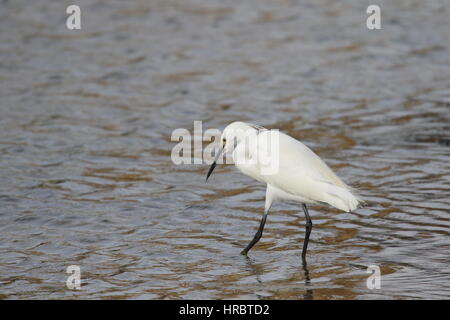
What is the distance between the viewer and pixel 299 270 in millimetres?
6551

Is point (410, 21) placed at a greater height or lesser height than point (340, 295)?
greater

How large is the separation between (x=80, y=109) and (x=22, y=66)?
2.32 meters

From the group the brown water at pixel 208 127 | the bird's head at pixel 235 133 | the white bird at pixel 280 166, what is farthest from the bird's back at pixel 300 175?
the brown water at pixel 208 127

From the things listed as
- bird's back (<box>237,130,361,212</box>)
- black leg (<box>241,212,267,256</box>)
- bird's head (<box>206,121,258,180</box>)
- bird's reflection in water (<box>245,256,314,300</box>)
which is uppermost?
bird's head (<box>206,121,258,180</box>)

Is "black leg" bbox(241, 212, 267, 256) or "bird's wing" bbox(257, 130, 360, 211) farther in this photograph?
"black leg" bbox(241, 212, 267, 256)

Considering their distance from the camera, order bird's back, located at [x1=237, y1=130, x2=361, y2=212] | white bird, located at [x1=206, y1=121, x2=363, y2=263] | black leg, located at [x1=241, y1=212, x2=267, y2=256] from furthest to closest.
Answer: black leg, located at [x1=241, y1=212, x2=267, y2=256]
white bird, located at [x1=206, y1=121, x2=363, y2=263]
bird's back, located at [x1=237, y1=130, x2=361, y2=212]

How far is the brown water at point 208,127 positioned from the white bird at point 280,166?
1.70 feet

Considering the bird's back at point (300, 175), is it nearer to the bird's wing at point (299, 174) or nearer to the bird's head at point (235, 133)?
the bird's wing at point (299, 174)

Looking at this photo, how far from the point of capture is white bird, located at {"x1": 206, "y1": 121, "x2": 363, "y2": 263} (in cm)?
671

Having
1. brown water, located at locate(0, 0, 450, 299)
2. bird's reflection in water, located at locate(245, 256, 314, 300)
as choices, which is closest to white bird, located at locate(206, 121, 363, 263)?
bird's reflection in water, located at locate(245, 256, 314, 300)

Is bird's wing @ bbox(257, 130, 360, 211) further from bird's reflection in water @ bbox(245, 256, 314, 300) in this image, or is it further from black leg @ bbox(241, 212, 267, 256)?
bird's reflection in water @ bbox(245, 256, 314, 300)

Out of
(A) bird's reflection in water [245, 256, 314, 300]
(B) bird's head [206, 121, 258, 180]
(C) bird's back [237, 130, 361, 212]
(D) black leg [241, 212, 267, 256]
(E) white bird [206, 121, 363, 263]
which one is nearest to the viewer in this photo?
(A) bird's reflection in water [245, 256, 314, 300]
